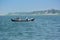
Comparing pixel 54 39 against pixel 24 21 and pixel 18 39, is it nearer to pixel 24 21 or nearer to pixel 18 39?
pixel 18 39

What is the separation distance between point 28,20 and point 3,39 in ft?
18.2

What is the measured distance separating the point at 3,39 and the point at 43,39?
88cm

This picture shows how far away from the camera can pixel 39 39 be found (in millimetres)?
5059

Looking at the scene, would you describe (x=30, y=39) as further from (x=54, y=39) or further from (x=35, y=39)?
(x=54, y=39)

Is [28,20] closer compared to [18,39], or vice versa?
[18,39]

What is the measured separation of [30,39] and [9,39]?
46 centimetres

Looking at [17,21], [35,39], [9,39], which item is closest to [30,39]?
[35,39]

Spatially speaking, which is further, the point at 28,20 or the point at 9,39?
the point at 28,20

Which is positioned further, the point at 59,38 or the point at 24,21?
the point at 24,21

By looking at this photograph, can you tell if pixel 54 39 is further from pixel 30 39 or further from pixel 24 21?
→ pixel 24 21

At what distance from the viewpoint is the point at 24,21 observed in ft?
34.2

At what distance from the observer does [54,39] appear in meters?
4.78

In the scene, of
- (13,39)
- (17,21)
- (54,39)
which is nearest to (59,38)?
(54,39)

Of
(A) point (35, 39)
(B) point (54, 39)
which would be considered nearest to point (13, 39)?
(A) point (35, 39)
